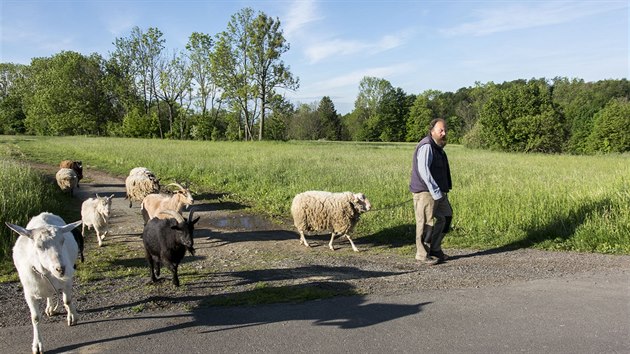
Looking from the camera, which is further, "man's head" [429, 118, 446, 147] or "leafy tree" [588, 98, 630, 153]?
"leafy tree" [588, 98, 630, 153]

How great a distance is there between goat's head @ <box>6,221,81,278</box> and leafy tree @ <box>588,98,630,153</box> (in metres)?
70.0

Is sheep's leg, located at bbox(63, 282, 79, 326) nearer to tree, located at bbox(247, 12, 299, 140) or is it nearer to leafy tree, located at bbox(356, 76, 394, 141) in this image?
tree, located at bbox(247, 12, 299, 140)

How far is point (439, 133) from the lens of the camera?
337 inches

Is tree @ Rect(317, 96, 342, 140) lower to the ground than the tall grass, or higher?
higher

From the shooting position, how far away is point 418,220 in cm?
877

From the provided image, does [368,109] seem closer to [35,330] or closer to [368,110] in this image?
[368,110]

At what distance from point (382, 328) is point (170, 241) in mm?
3729

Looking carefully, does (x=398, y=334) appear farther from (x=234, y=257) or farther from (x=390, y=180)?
(x=390, y=180)

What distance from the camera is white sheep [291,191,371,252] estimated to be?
410 inches

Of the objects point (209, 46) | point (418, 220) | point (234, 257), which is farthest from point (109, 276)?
point (209, 46)

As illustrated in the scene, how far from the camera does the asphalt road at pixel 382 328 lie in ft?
16.0

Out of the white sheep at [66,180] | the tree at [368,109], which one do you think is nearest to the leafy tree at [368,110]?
the tree at [368,109]

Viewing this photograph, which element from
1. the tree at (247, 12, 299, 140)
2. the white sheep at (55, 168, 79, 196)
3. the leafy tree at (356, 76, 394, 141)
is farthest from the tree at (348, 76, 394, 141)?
the white sheep at (55, 168, 79, 196)

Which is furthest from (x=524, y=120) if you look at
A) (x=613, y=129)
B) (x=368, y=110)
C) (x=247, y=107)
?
(x=368, y=110)
